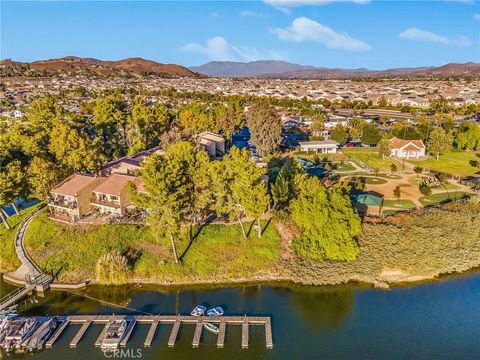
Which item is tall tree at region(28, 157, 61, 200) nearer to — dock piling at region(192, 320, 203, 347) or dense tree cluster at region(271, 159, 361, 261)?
dock piling at region(192, 320, 203, 347)

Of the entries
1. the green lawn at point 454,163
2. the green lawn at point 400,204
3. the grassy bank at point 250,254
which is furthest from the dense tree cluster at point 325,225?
the green lawn at point 454,163

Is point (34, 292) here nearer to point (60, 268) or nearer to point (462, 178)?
point (60, 268)

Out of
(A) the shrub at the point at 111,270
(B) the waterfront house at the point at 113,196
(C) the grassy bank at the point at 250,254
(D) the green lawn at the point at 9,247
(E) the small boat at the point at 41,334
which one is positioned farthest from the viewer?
(B) the waterfront house at the point at 113,196

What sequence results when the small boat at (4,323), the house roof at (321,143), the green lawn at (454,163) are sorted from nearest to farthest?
the small boat at (4,323) → the green lawn at (454,163) → the house roof at (321,143)

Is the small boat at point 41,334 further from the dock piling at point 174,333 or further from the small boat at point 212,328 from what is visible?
the small boat at point 212,328

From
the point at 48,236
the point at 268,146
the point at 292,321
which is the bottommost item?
the point at 292,321

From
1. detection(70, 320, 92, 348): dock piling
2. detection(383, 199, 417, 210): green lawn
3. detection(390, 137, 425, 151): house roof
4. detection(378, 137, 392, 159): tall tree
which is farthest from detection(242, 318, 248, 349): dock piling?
detection(390, 137, 425, 151): house roof

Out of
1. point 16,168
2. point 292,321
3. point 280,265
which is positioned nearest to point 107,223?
point 16,168
